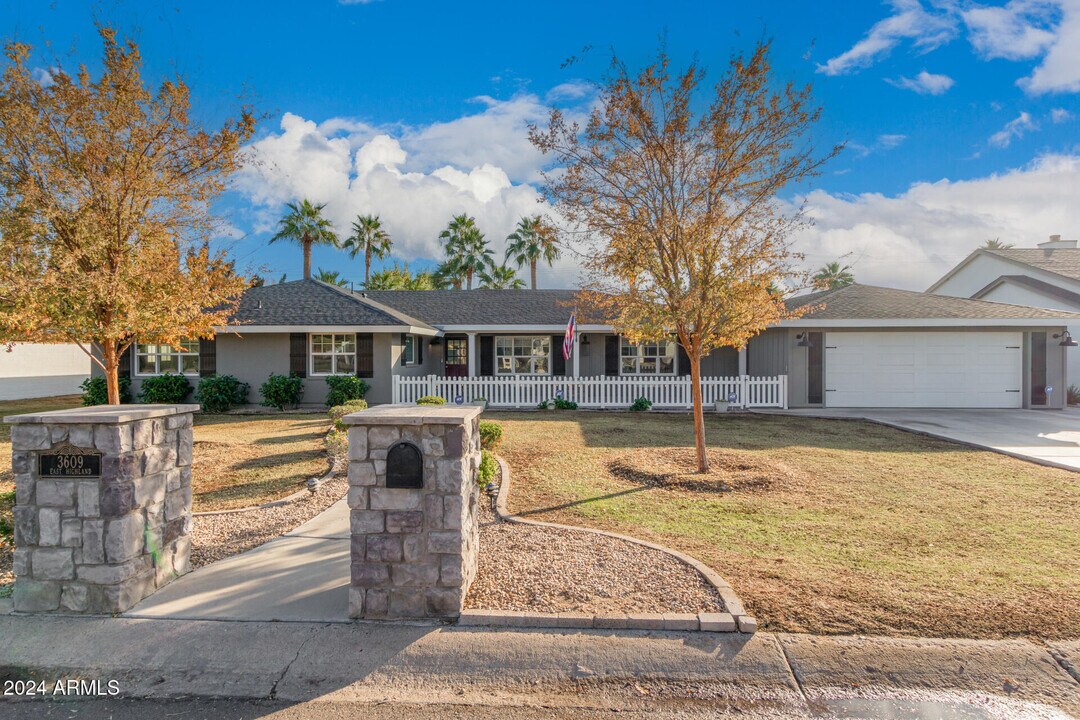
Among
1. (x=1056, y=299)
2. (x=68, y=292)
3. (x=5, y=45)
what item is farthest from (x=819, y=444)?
(x=1056, y=299)

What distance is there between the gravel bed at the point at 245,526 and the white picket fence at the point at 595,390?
872cm

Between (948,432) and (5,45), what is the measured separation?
16.4m

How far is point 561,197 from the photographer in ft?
24.9

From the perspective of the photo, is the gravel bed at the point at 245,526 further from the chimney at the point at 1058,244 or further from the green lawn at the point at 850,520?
the chimney at the point at 1058,244

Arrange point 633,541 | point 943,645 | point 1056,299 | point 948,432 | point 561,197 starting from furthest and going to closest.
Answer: point 1056,299 < point 948,432 < point 561,197 < point 633,541 < point 943,645

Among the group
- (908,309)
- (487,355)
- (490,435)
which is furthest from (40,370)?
(908,309)

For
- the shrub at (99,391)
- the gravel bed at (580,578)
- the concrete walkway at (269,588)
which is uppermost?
the shrub at (99,391)

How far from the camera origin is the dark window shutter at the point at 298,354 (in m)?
15.5

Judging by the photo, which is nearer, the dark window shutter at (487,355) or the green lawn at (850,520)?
the green lawn at (850,520)

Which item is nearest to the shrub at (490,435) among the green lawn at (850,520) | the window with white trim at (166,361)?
the green lawn at (850,520)

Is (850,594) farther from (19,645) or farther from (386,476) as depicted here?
(19,645)

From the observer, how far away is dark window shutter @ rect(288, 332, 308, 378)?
1548 cm

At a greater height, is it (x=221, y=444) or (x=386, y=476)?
(x=386, y=476)

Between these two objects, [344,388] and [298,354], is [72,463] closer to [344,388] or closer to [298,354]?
[344,388]
